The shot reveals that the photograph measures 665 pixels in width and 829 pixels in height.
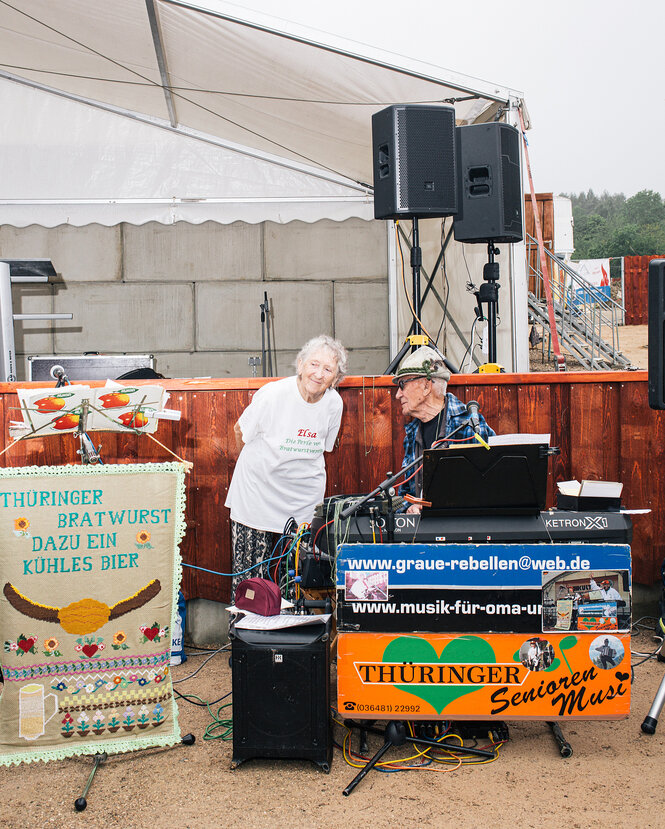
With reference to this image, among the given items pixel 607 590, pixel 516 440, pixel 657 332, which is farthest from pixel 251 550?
pixel 657 332

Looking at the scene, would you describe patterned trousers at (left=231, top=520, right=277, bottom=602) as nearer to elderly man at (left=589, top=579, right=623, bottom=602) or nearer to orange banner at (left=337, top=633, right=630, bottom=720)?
orange banner at (left=337, top=633, right=630, bottom=720)

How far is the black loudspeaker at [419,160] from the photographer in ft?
14.0

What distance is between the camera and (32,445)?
3.74 meters

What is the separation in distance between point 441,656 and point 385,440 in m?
1.49

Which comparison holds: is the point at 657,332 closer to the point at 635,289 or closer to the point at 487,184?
the point at 487,184

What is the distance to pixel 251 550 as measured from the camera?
131 inches

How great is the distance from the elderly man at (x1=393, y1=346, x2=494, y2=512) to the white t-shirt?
41 centimetres

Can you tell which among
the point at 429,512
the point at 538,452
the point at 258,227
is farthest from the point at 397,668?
the point at 258,227

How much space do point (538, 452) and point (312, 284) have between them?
531 cm

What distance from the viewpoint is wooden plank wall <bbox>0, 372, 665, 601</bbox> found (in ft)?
12.3

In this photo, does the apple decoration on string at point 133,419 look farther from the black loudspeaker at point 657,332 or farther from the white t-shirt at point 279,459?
the black loudspeaker at point 657,332

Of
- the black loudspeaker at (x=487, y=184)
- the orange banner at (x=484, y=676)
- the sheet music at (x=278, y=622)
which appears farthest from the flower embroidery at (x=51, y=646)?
the black loudspeaker at (x=487, y=184)

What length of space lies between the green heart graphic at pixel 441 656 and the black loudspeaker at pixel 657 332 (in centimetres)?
112

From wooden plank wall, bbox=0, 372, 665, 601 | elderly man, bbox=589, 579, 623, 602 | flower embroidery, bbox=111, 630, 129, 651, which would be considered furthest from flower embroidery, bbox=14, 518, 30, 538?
elderly man, bbox=589, 579, 623, 602
